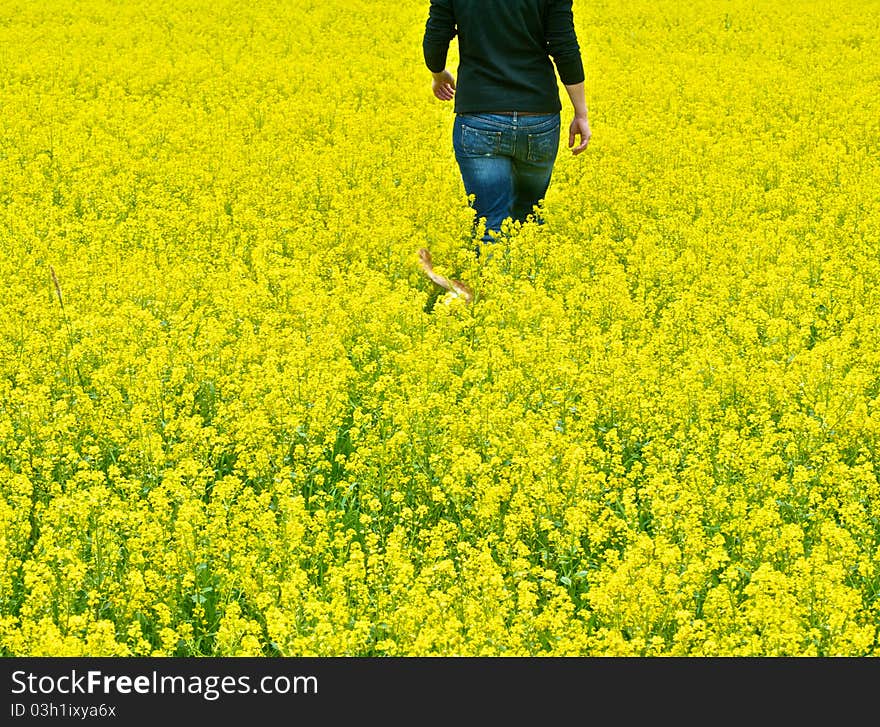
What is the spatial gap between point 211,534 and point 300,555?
1.12 feet

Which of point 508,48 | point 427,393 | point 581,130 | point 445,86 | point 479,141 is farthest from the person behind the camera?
point 445,86

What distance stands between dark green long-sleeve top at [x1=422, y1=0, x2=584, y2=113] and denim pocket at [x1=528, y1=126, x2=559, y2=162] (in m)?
0.15

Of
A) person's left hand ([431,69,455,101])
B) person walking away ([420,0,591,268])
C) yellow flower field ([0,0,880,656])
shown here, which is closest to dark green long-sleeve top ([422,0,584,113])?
person walking away ([420,0,591,268])

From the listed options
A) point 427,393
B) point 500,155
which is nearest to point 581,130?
point 500,155

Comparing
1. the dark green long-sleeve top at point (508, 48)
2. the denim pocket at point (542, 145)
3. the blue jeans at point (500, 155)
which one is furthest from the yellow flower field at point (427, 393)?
the dark green long-sleeve top at point (508, 48)

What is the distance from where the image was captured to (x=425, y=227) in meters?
8.88

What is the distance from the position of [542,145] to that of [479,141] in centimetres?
39

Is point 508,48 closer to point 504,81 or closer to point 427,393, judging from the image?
point 504,81

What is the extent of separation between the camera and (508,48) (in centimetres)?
731

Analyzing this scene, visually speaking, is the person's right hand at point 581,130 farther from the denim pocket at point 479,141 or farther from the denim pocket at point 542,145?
the denim pocket at point 479,141

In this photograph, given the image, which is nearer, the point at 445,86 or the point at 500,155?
the point at 500,155

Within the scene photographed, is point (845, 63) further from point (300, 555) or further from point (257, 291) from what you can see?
point (300, 555)

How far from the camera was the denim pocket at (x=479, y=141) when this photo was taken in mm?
7430

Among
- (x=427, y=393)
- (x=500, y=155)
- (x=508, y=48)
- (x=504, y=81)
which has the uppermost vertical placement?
(x=508, y=48)
